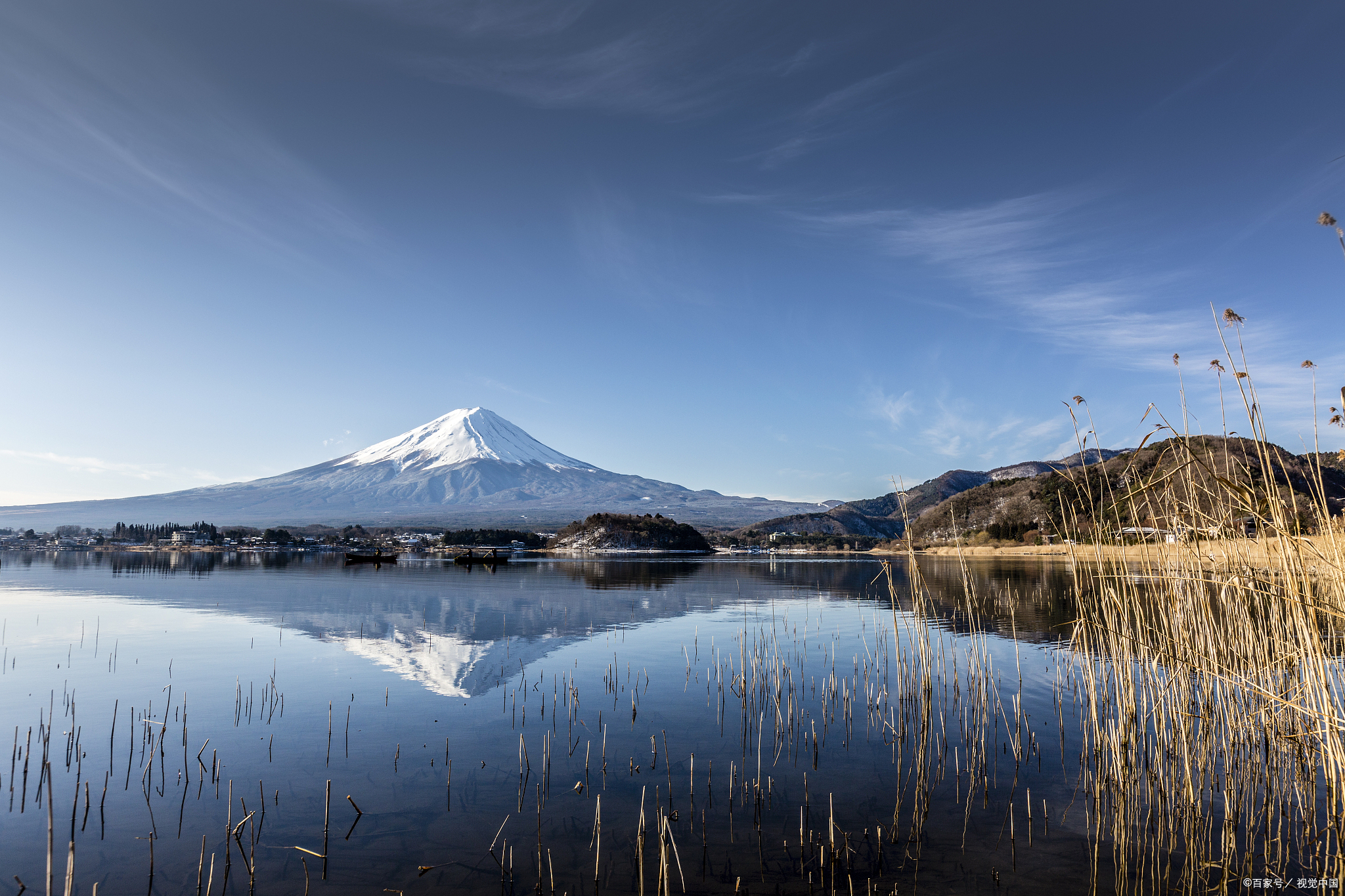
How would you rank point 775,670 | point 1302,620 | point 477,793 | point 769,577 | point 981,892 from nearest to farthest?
1. point 1302,620
2. point 981,892
3. point 477,793
4. point 775,670
5. point 769,577

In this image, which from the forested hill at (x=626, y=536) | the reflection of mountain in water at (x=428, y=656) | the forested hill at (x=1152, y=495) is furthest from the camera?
the forested hill at (x=626, y=536)

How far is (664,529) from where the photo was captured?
478 feet

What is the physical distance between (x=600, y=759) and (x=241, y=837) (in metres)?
4.83

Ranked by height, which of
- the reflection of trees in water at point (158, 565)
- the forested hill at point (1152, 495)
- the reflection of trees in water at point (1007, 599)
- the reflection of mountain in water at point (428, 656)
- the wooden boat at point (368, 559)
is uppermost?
the forested hill at point (1152, 495)

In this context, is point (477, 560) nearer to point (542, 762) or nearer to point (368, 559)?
point (368, 559)

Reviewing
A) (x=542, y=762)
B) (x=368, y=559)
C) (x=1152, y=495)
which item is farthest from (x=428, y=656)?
(x=368, y=559)

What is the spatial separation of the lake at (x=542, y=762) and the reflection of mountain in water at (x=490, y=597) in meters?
0.43

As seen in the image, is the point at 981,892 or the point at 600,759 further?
the point at 600,759

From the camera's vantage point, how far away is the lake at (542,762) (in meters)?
7.04

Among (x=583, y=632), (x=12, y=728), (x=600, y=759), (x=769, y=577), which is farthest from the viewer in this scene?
(x=769, y=577)

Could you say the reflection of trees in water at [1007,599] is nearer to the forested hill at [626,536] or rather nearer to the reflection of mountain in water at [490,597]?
the reflection of mountain in water at [490,597]

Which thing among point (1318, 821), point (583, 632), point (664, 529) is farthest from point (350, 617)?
point (664, 529)

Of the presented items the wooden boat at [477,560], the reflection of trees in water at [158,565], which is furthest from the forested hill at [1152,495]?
the reflection of trees in water at [158,565]

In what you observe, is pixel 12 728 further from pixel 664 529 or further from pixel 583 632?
pixel 664 529
